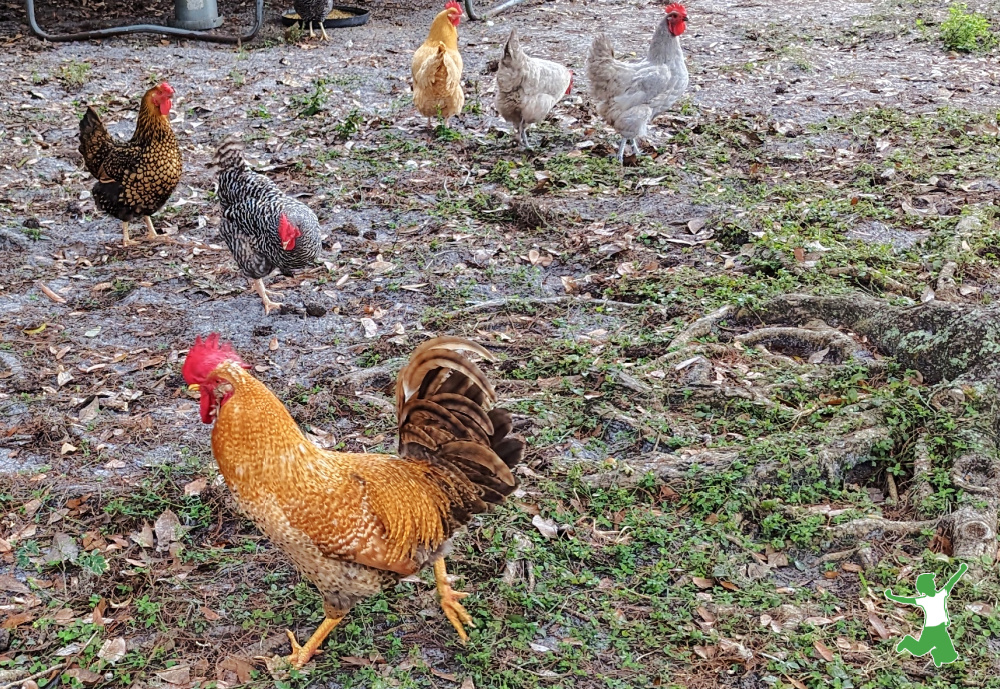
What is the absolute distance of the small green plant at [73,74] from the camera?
32.6ft

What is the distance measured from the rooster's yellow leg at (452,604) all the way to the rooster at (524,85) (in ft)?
18.2

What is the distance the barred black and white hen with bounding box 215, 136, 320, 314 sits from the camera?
19.1 feet

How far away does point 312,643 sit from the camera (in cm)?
343

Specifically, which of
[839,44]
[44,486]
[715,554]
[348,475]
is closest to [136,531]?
[44,486]

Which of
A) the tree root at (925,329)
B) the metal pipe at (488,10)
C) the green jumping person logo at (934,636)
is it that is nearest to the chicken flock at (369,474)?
the green jumping person logo at (934,636)

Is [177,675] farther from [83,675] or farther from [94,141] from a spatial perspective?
Result: [94,141]

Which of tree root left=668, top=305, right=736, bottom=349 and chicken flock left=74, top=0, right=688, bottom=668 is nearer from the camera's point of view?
chicken flock left=74, top=0, right=688, bottom=668

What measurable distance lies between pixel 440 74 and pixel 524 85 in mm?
909

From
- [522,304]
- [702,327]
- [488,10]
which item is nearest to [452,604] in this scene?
[702,327]

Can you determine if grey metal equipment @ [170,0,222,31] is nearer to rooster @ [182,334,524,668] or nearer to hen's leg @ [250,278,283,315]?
hen's leg @ [250,278,283,315]

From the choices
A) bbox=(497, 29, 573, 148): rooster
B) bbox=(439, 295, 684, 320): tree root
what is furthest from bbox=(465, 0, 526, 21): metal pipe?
bbox=(439, 295, 684, 320): tree root

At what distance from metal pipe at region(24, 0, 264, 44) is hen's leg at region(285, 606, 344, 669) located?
10001 mm

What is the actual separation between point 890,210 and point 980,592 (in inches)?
160

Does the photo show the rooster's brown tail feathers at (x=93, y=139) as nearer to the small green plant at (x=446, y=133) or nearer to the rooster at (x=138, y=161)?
the rooster at (x=138, y=161)
